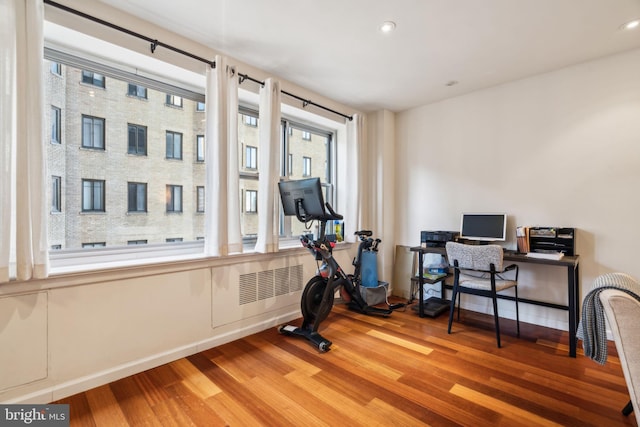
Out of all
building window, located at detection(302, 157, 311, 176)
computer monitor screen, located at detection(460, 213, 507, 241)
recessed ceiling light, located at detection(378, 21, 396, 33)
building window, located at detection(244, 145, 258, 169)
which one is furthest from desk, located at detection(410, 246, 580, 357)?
building window, located at detection(244, 145, 258, 169)

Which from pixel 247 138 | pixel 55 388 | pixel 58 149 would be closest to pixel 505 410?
pixel 55 388

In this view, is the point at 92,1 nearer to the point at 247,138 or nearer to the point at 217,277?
the point at 247,138

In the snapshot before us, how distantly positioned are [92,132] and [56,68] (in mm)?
478

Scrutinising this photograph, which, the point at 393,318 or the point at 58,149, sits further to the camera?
the point at 393,318

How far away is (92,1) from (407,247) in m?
4.04

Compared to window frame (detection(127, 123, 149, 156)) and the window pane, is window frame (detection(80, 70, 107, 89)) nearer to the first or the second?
the window pane

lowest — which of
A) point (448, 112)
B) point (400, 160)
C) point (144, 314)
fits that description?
point (144, 314)

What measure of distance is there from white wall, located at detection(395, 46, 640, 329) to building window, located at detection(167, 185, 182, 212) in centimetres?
301

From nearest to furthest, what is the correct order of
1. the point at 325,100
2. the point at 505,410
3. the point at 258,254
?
the point at 505,410
the point at 258,254
the point at 325,100

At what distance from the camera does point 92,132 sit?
2.24 metres

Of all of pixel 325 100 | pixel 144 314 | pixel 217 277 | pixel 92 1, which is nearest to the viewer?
pixel 92 1

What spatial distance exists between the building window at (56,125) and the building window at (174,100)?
2.65ft

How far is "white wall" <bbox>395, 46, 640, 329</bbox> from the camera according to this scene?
2.70m

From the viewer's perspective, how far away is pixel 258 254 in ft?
9.64
